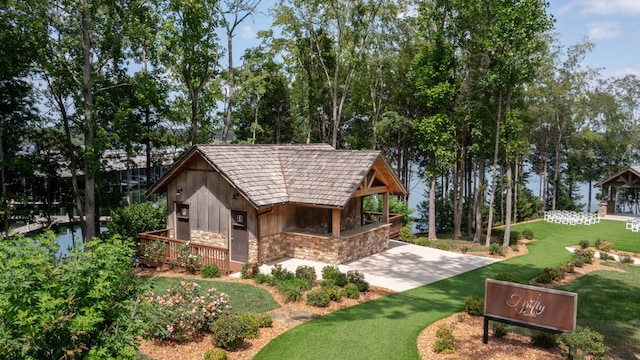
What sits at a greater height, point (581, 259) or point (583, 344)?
point (583, 344)

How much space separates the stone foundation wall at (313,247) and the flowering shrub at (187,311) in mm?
6544

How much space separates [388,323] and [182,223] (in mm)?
11601

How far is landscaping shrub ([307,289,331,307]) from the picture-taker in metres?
13.3

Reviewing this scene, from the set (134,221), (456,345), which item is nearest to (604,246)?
(456,345)

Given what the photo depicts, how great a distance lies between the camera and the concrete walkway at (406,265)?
16.7 meters

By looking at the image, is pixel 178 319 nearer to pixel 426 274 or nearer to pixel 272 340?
pixel 272 340

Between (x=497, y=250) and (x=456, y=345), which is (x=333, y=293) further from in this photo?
(x=497, y=250)

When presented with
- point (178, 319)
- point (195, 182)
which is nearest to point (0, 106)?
point (195, 182)

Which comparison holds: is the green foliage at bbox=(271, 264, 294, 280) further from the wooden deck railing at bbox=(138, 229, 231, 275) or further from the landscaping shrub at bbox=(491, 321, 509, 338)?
the landscaping shrub at bbox=(491, 321, 509, 338)

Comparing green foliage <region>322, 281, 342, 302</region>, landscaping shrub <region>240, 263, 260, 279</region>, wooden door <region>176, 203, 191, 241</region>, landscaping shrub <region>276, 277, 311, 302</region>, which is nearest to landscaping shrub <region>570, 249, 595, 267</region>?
green foliage <region>322, 281, 342, 302</region>

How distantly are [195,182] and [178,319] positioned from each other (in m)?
9.68

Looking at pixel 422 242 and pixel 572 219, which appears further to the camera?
pixel 572 219

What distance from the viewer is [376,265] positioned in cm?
1873

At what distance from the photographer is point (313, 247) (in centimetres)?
1867
